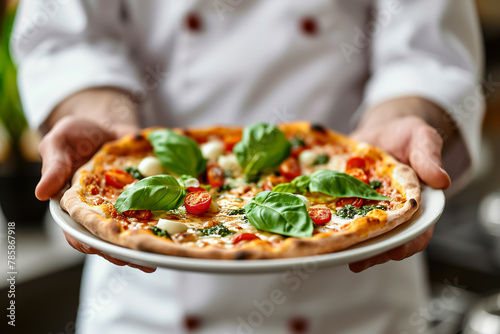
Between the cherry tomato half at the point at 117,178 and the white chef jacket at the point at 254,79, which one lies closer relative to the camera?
the cherry tomato half at the point at 117,178

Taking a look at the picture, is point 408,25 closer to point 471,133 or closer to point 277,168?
point 471,133

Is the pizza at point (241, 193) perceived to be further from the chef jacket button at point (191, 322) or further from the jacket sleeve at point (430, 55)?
the chef jacket button at point (191, 322)

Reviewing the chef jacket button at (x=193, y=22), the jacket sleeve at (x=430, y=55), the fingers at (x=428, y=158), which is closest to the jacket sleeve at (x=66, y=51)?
the chef jacket button at (x=193, y=22)

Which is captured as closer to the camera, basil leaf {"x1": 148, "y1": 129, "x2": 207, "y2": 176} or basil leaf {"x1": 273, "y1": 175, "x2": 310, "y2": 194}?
basil leaf {"x1": 273, "y1": 175, "x2": 310, "y2": 194}

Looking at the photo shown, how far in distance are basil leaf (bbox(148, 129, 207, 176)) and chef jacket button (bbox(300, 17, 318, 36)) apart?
72cm

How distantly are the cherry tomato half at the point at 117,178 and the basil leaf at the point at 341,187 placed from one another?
0.55m

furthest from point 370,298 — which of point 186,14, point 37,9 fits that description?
point 37,9

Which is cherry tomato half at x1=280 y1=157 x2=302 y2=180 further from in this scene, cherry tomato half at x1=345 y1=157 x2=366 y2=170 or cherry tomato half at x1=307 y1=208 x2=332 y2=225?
cherry tomato half at x1=307 y1=208 x2=332 y2=225

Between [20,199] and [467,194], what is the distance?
3006mm

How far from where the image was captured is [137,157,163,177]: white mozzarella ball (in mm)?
1527

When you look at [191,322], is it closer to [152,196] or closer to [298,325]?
[298,325]

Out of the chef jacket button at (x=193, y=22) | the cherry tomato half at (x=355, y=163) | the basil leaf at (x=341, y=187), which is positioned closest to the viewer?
the basil leaf at (x=341, y=187)

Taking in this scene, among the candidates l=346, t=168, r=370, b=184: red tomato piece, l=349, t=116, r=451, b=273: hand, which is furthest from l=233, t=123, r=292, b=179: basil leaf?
l=349, t=116, r=451, b=273: hand

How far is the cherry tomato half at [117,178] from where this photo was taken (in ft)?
4.79
